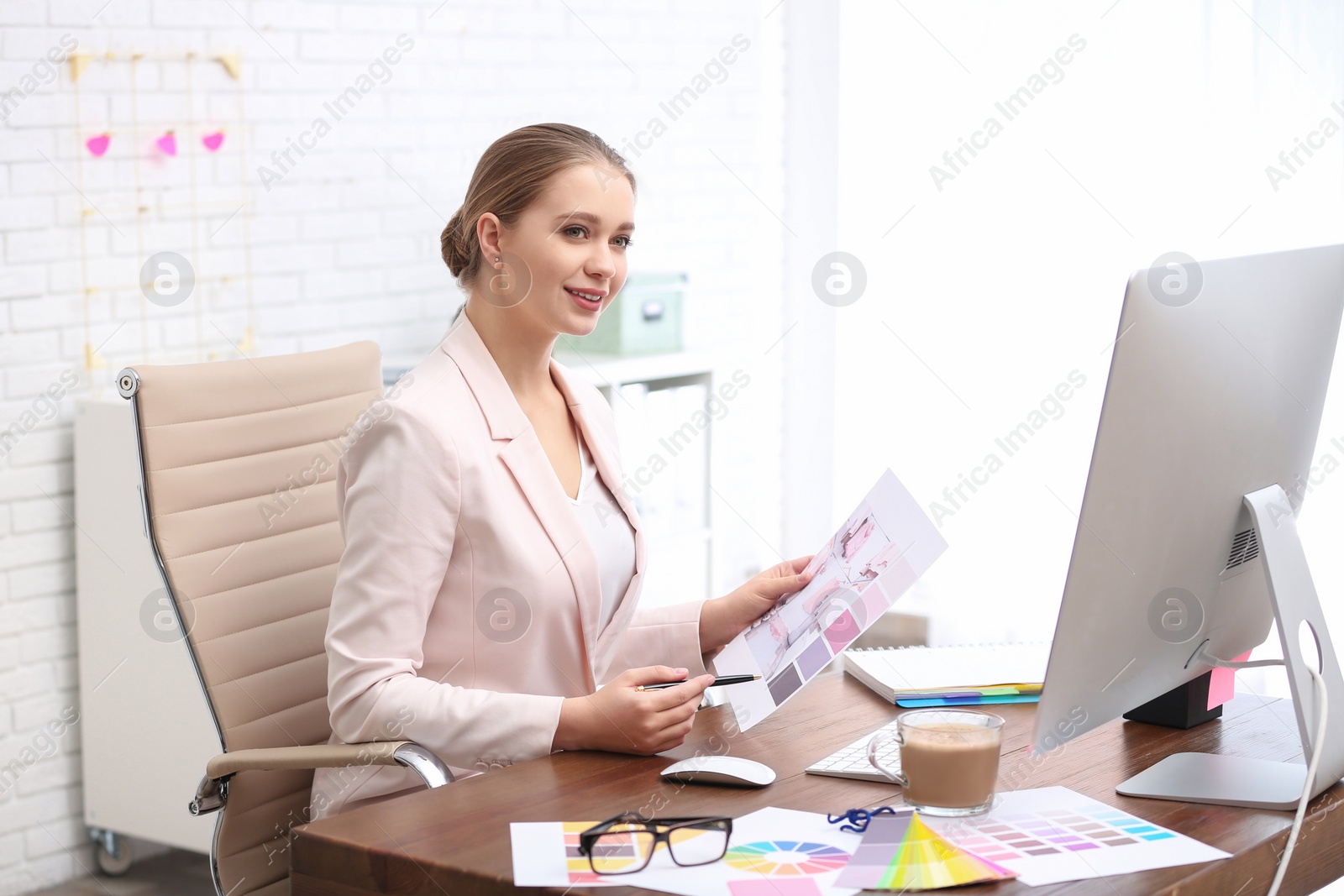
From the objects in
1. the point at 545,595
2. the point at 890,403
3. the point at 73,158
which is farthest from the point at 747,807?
the point at 890,403

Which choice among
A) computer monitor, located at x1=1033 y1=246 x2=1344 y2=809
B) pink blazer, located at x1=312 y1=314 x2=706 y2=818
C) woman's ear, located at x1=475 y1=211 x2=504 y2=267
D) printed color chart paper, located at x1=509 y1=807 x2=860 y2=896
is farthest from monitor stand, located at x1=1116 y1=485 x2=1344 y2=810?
woman's ear, located at x1=475 y1=211 x2=504 y2=267

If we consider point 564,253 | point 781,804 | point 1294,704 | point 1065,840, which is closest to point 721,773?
point 781,804

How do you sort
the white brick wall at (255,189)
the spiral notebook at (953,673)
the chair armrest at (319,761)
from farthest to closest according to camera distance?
the white brick wall at (255,189) → the spiral notebook at (953,673) → the chair armrest at (319,761)

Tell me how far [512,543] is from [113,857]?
1.73 m

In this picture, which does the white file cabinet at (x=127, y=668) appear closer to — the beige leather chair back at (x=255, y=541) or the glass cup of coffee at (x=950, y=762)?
the beige leather chair back at (x=255, y=541)

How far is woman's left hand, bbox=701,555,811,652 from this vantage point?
1.67 m

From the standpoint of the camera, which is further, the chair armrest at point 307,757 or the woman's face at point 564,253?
the woman's face at point 564,253

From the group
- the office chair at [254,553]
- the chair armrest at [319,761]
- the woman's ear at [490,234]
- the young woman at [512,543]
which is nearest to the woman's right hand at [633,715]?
the young woman at [512,543]

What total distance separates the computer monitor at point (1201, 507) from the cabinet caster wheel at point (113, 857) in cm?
228

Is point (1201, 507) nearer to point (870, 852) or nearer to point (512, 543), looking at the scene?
point (870, 852)

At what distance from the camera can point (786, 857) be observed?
1.10m

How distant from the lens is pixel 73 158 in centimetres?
260

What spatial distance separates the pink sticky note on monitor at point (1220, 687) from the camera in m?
1.52

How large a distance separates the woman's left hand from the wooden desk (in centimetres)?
17
